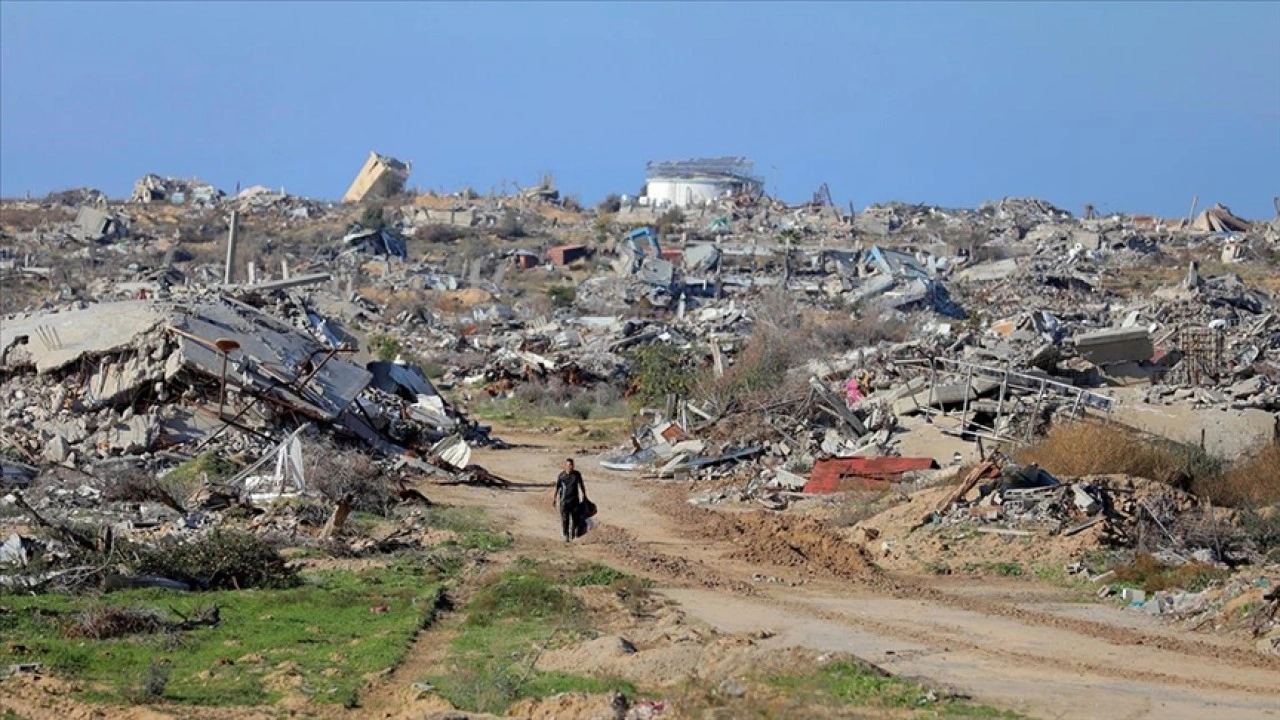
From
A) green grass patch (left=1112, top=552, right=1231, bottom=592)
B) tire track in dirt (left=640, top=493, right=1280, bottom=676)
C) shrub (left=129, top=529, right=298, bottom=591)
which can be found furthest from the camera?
green grass patch (left=1112, top=552, right=1231, bottom=592)

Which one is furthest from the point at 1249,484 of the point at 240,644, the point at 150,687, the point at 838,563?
the point at 150,687

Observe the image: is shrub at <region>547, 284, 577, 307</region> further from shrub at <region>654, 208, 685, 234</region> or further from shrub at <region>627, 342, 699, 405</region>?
shrub at <region>654, 208, 685, 234</region>

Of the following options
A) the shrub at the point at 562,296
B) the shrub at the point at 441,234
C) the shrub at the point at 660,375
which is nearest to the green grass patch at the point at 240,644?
the shrub at the point at 660,375

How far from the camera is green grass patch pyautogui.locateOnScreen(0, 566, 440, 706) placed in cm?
1017

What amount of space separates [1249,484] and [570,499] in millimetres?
7059

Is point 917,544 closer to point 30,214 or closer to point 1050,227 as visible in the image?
point 1050,227

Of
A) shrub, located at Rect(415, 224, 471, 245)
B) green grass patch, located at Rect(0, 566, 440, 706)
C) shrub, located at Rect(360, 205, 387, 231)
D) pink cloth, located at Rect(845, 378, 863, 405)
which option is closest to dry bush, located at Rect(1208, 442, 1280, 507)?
pink cloth, located at Rect(845, 378, 863, 405)

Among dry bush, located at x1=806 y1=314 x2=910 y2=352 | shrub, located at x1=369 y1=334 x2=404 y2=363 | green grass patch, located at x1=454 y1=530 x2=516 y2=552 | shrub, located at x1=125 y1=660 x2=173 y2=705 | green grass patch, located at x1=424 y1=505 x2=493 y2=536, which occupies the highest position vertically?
dry bush, located at x1=806 y1=314 x2=910 y2=352

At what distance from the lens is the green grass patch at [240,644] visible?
10172 millimetres

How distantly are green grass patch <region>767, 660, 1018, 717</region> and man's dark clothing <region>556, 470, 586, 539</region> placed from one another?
6.49m

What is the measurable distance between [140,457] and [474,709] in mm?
11668

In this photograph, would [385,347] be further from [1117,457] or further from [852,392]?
[1117,457]

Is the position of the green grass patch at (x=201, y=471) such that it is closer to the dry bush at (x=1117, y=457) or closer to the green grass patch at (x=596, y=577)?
the green grass patch at (x=596, y=577)

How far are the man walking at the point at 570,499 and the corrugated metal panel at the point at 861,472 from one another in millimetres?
4119
